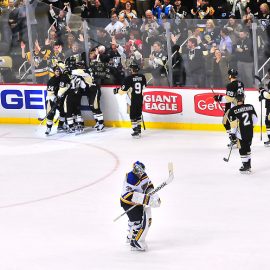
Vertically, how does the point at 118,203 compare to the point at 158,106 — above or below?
below

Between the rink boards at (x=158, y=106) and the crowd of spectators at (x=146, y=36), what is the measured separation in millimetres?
203

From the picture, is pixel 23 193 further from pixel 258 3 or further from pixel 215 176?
pixel 258 3

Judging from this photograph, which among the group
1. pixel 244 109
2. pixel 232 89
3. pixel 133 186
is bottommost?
pixel 133 186

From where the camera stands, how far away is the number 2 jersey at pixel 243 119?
42.0 feet

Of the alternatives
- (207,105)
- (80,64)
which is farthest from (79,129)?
(207,105)

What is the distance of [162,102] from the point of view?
642 inches

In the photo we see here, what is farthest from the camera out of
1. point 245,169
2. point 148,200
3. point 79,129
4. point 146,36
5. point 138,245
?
point 79,129

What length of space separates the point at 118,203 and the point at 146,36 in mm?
5046

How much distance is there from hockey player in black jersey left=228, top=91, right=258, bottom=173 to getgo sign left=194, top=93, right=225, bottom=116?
2848 mm

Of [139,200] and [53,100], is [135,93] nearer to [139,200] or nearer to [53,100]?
[53,100]

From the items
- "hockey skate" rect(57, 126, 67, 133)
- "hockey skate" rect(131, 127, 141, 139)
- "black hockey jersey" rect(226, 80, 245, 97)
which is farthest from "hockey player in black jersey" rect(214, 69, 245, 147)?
"hockey skate" rect(57, 126, 67, 133)

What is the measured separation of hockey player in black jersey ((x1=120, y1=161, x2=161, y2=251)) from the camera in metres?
9.52

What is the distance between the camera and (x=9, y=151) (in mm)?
15383

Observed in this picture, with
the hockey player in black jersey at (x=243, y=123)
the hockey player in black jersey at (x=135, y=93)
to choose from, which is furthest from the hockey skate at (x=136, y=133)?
the hockey player in black jersey at (x=243, y=123)
